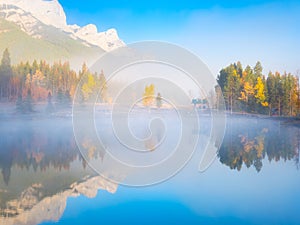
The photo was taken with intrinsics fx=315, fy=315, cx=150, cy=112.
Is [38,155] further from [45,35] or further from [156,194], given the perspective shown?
[45,35]

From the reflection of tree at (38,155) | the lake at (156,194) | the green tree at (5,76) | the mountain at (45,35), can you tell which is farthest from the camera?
the mountain at (45,35)

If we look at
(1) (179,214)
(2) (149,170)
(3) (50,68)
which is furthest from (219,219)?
(3) (50,68)

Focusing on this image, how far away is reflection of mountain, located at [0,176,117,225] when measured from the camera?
4988mm

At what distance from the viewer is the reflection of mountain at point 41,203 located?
16.4 feet

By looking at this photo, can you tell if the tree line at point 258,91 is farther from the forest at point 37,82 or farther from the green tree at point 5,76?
the green tree at point 5,76

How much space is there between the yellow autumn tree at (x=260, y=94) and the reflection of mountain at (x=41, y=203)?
22.7 m

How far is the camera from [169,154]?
30.3 ft

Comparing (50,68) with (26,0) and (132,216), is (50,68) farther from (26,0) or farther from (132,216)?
(26,0)

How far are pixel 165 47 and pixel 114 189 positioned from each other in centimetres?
381

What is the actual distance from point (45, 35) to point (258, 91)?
84721 mm

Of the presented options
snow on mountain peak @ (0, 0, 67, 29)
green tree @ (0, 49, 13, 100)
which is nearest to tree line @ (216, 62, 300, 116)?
green tree @ (0, 49, 13, 100)

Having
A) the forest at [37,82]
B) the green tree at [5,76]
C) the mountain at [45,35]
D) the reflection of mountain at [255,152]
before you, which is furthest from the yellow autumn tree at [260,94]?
the mountain at [45,35]

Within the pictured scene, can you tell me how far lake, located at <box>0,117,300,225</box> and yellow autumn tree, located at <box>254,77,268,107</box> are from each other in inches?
719

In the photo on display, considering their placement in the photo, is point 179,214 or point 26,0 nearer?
point 179,214
